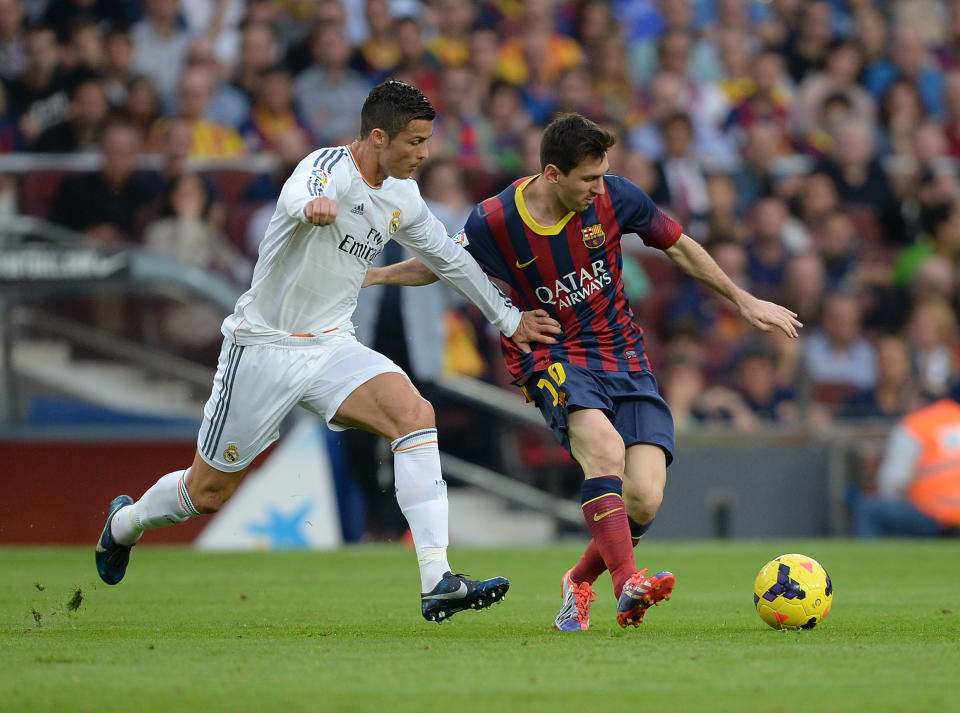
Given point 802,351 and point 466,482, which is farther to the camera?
point 802,351

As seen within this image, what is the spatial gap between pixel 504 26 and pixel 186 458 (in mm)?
6815

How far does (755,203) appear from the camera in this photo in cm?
1502

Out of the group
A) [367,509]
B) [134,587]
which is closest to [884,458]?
[367,509]

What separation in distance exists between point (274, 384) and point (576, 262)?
1.49 m

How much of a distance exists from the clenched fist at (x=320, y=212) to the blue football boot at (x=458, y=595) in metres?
1.54

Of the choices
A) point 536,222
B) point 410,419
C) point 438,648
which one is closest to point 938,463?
point 536,222

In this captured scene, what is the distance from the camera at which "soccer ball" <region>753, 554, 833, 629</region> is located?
243 inches

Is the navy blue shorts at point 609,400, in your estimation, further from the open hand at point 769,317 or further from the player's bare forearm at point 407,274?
the player's bare forearm at point 407,274

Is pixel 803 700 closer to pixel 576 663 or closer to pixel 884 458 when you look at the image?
pixel 576 663

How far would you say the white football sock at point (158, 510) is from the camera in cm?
680

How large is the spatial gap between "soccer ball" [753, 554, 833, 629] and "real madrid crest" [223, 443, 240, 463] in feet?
7.92

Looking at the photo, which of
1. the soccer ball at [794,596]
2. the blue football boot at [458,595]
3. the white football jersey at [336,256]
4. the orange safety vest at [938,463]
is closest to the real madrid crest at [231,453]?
the white football jersey at [336,256]

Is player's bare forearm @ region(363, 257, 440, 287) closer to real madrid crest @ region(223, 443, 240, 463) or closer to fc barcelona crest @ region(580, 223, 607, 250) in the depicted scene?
fc barcelona crest @ region(580, 223, 607, 250)

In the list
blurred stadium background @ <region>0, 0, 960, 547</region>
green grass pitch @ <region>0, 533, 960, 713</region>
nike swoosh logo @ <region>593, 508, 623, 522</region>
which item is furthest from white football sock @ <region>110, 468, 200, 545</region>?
blurred stadium background @ <region>0, 0, 960, 547</region>
